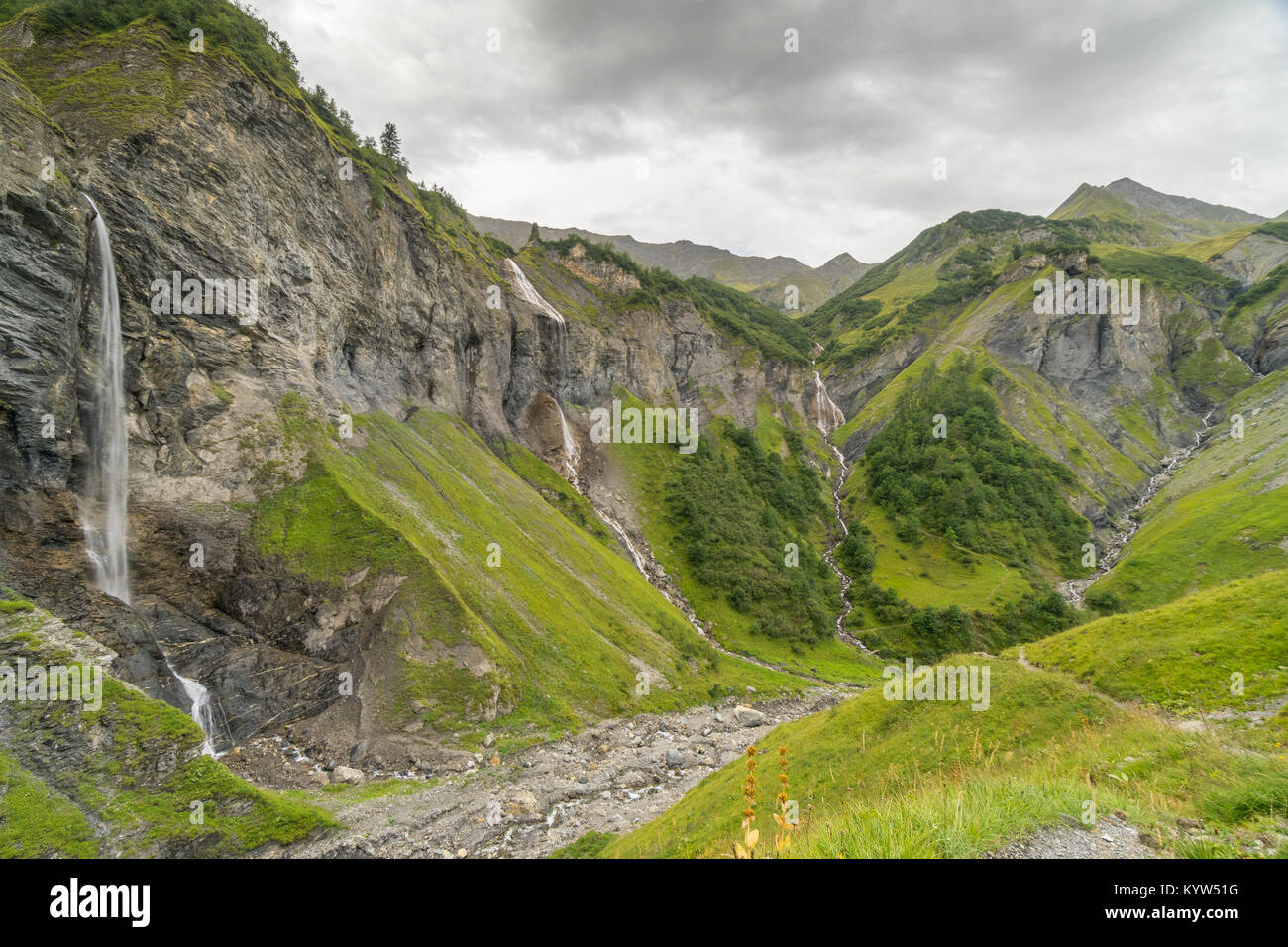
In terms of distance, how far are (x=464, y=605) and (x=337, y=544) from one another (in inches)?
345

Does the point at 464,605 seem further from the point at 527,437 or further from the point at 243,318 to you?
the point at 527,437

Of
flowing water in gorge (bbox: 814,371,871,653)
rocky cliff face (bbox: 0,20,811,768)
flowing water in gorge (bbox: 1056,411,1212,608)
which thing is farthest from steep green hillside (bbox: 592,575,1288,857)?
flowing water in gorge (bbox: 1056,411,1212,608)

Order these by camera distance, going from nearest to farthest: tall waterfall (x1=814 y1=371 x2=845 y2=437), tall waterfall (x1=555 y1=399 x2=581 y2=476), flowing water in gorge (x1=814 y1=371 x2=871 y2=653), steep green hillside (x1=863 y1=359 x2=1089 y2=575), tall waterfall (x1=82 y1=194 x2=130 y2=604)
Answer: tall waterfall (x1=82 y1=194 x2=130 y2=604)
tall waterfall (x1=555 y1=399 x2=581 y2=476)
flowing water in gorge (x1=814 y1=371 x2=871 y2=653)
steep green hillside (x1=863 y1=359 x2=1089 y2=575)
tall waterfall (x1=814 y1=371 x2=845 y2=437)

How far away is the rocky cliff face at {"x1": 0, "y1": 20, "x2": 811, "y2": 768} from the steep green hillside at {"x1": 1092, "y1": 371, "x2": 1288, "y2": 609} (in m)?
94.0

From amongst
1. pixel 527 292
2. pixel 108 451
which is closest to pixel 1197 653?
pixel 108 451

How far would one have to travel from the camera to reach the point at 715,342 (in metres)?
120

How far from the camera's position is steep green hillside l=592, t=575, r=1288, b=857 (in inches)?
231

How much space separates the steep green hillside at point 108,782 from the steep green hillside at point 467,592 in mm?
9571

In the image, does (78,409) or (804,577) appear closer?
(78,409)

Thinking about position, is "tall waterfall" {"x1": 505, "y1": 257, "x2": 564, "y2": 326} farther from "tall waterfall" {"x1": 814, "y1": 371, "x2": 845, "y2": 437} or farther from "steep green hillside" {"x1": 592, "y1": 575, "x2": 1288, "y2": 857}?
"tall waterfall" {"x1": 814, "y1": 371, "x2": 845, "y2": 437}

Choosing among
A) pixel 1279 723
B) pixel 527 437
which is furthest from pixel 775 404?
pixel 1279 723

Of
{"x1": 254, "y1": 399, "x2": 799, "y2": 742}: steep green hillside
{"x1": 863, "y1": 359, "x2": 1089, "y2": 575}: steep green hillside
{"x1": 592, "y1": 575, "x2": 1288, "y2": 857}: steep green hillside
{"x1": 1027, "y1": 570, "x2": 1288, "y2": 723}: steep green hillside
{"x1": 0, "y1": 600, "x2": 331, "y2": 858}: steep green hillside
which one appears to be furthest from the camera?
{"x1": 863, "y1": 359, "x2": 1089, "y2": 575}: steep green hillside

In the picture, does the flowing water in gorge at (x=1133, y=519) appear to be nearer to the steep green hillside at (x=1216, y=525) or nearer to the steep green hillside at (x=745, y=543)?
the steep green hillside at (x=1216, y=525)

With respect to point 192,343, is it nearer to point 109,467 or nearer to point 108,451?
point 108,451
